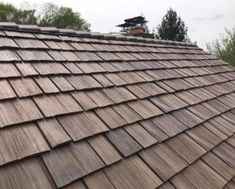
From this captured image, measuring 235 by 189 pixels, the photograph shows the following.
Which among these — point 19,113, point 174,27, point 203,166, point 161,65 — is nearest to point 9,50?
point 19,113

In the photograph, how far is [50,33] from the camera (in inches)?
154

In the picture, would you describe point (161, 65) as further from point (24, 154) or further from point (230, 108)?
point (24, 154)

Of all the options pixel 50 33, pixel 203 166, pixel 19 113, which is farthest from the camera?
pixel 50 33

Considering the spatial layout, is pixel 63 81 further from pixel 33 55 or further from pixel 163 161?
pixel 163 161

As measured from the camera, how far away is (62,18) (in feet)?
167

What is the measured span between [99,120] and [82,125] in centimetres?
24

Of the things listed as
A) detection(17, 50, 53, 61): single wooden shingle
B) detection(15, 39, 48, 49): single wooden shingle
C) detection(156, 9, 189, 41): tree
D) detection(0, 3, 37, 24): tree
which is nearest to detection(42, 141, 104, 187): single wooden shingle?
detection(17, 50, 53, 61): single wooden shingle

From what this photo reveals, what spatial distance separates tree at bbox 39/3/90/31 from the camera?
4712cm

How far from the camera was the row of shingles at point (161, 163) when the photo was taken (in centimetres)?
197

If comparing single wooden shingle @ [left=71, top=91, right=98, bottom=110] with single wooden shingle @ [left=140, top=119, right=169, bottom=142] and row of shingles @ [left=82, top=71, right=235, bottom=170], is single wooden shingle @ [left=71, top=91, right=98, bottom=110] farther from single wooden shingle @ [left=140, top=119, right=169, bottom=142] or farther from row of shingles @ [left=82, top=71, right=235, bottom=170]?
single wooden shingle @ [left=140, top=119, right=169, bottom=142]

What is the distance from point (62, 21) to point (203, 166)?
50698 mm

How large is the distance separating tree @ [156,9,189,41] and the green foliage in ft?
59.0

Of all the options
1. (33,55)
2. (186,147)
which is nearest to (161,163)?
(186,147)

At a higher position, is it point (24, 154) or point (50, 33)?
point (50, 33)
